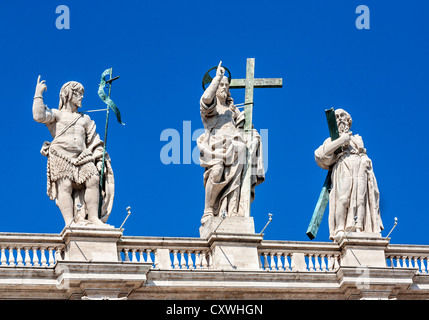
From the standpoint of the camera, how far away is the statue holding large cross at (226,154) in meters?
30.6

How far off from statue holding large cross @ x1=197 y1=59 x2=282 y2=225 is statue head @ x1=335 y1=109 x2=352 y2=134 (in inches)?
75.3

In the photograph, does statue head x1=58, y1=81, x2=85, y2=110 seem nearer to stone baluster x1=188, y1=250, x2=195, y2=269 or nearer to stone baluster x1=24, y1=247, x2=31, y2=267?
stone baluster x1=24, y1=247, x2=31, y2=267

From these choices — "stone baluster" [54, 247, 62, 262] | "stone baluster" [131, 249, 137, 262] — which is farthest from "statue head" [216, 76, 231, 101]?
"stone baluster" [54, 247, 62, 262]

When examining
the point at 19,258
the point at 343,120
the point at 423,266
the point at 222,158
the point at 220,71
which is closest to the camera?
the point at 19,258

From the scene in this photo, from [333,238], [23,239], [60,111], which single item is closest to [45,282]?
[23,239]

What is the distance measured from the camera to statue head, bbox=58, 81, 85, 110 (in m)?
30.3

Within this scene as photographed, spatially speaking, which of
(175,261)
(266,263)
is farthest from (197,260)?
(266,263)

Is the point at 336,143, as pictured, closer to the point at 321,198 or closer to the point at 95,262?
the point at 321,198

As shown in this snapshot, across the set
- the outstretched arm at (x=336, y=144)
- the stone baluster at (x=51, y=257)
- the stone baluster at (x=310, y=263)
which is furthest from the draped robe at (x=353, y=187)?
the stone baluster at (x=51, y=257)

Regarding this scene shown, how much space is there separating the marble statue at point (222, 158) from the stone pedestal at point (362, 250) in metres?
2.35

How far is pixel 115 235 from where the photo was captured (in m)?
28.8

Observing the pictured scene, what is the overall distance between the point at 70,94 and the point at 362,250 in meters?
7.10

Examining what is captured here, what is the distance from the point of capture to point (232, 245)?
1163 inches

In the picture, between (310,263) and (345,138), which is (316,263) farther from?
(345,138)
